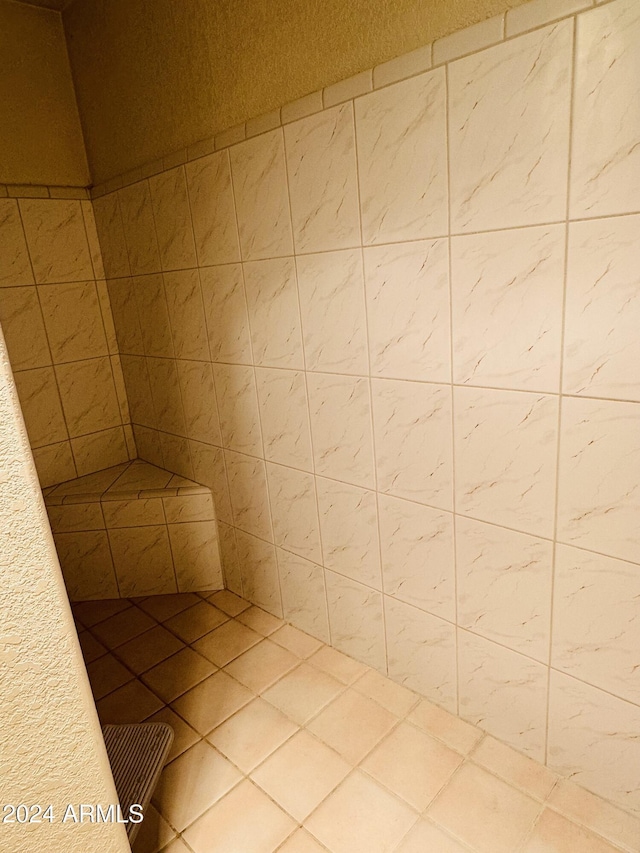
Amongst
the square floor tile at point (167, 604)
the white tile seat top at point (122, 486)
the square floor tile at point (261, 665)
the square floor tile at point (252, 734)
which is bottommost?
the square floor tile at point (252, 734)

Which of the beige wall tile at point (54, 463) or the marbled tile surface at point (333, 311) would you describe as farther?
the beige wall tile at point (54, 463)

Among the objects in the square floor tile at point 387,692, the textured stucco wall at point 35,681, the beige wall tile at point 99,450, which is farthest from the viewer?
the beige wall tile at point 99,450

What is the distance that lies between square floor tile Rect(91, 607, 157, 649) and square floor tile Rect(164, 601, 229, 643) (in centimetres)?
9

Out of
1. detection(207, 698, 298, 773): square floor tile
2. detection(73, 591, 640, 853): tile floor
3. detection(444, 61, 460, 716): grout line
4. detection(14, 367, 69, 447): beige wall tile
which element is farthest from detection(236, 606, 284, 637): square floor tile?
detection(14, 367, 69, 447): beige wall tile

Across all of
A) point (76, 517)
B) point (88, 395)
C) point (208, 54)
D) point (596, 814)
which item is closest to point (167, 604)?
point (76, 517)

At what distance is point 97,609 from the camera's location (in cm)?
218

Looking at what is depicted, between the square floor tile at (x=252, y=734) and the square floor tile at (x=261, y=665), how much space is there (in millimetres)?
88

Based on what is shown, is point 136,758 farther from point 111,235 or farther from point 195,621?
point 111,235

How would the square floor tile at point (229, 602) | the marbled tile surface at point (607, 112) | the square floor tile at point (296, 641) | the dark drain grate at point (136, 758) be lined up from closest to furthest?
the marbled tile surface at point (607, 112) < the dark drain grate at point (136, 758) < the square floor tile at point (296, 641) < the square floor tile at point (229, 602)

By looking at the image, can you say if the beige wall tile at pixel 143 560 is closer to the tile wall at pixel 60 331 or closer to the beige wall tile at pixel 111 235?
the tile wall at pixel 60 331

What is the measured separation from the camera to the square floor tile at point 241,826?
1.24 m

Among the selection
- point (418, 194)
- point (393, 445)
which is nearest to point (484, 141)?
point (418, 194)

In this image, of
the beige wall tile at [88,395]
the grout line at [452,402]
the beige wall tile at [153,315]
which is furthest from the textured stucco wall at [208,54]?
the beige wall tile at [88,395]

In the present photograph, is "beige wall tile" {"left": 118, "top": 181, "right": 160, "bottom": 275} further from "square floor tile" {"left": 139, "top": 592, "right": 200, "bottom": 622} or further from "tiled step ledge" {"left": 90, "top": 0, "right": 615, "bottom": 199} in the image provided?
"square floor tile" {"left": 139, "top": 592, "right": 200, "bottom": 622}
